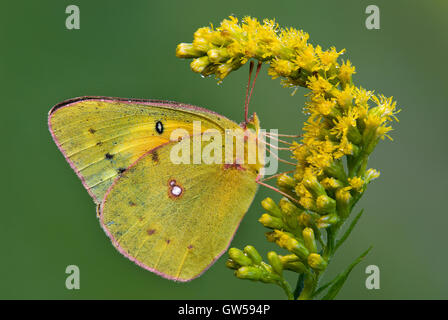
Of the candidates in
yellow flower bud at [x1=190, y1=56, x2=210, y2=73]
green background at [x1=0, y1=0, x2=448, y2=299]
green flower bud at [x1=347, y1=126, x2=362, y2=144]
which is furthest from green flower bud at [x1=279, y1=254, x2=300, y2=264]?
green background at [x1=0, y1=0, x2=448, y2=299]

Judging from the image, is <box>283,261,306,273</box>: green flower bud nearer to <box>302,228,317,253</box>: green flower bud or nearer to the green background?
<box>302,228,317,253</box>: green flower bud

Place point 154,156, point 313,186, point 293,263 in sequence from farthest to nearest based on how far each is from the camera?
point 154,156 → point 293,263 → point 313,186

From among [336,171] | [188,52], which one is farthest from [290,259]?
[188,52]

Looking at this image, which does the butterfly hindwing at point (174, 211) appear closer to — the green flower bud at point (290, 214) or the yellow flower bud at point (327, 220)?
the green flower bud at point (290, 214)

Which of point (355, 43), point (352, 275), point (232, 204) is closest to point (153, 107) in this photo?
point (232, 204)

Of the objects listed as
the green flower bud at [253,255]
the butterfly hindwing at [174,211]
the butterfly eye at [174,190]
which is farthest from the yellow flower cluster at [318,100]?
the butterfly eye at [174,190]

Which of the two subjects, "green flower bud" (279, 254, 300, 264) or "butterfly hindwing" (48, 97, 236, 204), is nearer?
"green flower bud" (279, 254, 300, 264)

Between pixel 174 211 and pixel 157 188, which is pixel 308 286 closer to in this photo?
pixel 174 211
